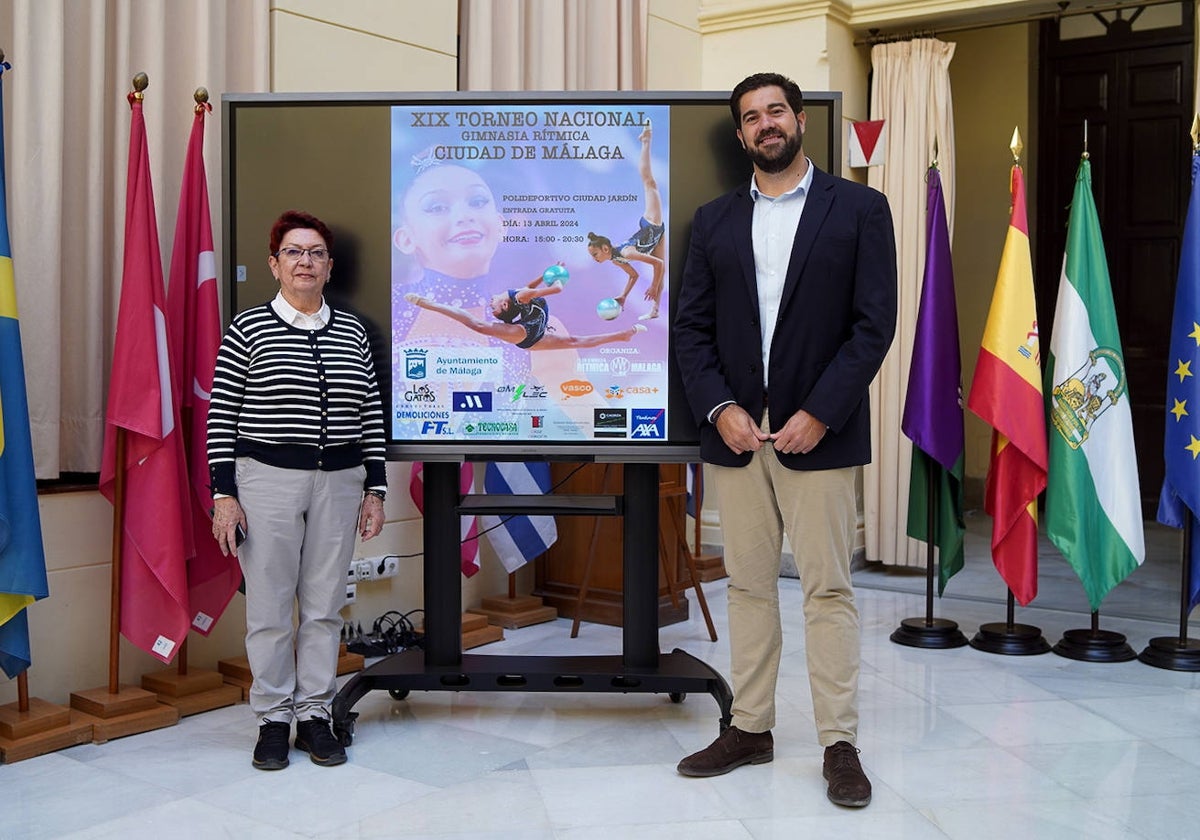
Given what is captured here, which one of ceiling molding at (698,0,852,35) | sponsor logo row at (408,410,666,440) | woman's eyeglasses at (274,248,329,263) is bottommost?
sponsor logo row at (408,410,666,440)

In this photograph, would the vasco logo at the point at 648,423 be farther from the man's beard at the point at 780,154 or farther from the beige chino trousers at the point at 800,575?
the man's beard at the point at 780,154

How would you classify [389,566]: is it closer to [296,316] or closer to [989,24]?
[296,316]

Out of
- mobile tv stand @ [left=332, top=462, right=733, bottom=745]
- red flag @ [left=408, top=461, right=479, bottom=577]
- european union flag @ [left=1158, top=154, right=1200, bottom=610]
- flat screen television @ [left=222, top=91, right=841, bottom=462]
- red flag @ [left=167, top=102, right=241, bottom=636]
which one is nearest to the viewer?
flat screen television @ [left=222, top=91, right=841, bottom=462]

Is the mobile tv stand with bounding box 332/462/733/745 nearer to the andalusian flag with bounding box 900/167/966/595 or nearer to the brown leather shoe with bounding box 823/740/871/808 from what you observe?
the brown leather shoe with bounding box 823/740/871/808

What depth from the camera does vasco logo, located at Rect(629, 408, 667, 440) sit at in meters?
3.34

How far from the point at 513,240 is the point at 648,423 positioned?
0.62 m

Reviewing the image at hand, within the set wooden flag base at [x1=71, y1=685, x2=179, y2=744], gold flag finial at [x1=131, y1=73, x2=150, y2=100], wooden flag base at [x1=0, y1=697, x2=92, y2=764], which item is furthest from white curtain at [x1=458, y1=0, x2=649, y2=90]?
wooden flag base at [x1=0, y1=697, x2=92, y2=764]

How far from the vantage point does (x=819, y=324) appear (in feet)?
9.48

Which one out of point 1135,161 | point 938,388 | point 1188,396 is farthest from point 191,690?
point 1135,161

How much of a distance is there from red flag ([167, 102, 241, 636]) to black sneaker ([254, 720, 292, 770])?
1.90 feet

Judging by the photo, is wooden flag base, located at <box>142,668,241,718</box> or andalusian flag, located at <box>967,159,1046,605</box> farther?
andalusian flag, located at <box>967,159,1046,605</box>

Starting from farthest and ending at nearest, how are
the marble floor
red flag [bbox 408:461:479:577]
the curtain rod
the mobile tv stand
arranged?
the curtain rod, red flag [bbox 408:461:479:577], the mobile tv stand, the marble floor

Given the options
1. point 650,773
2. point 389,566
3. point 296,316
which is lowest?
point 650,773

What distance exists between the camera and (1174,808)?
2.86 m
